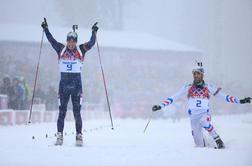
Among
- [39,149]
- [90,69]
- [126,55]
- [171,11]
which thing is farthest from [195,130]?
[171,11]

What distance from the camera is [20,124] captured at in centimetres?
2000

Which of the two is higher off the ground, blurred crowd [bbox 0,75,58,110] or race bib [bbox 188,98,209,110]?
blurred crowd [bbox 0,75,58,110]

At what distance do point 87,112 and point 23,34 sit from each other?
14.3 metres

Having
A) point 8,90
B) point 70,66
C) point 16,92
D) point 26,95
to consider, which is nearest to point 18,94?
point 16,92

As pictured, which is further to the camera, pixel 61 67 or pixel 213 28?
pixel 213 28

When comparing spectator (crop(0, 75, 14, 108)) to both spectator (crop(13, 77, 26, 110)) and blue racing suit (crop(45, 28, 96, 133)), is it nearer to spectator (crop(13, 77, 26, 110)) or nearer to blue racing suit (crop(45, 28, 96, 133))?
spectator (crop(13, 77, 26, 110))

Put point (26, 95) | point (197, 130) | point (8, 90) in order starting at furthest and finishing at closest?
point (26, 95) < point (8, 90) < point (197, 130)

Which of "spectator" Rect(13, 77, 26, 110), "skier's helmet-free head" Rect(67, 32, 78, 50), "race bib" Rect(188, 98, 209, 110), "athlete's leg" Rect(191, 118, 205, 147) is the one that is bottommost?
"athlete's leg" Rect(191, 118, 205, 147)

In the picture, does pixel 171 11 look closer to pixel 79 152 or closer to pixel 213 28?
pixel 213 28

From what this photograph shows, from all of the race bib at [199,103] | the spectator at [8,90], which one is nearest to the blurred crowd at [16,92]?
the spectator at [8,90]

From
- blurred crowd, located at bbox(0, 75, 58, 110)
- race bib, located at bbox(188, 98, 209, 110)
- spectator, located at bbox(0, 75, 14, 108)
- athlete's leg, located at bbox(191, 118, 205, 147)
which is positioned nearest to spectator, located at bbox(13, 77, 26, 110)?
blurred crowd, located at bbox(0, 75, 58, 110)

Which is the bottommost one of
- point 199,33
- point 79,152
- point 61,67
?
point 79,152

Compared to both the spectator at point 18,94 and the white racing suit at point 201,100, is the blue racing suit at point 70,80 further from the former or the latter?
the spectator at point 18,94

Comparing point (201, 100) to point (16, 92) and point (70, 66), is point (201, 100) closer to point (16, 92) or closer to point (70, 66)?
point (70, 66)
